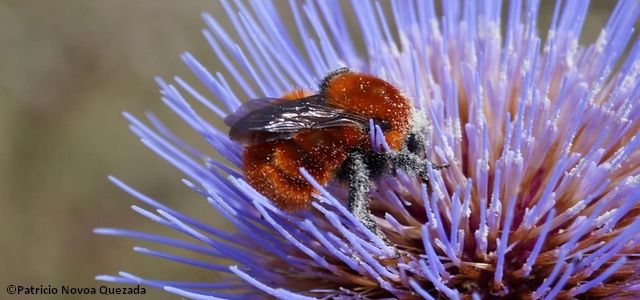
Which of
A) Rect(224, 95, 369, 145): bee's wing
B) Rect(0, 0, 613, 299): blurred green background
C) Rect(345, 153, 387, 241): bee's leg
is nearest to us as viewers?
Rect(224, 95, 369, 145): bee's wing

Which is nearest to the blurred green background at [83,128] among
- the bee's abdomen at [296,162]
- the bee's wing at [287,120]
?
the bee's abdomen at [296,162]

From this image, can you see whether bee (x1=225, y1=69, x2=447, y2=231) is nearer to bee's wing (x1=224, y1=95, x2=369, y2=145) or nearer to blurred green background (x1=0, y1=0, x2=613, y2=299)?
bee's wing (x1=224, y1=95, x2=369, y2=145)

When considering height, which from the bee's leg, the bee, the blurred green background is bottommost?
the bee's leg

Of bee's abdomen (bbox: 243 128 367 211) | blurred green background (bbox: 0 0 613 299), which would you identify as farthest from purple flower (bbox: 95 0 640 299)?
blurred green background (bbox: 0 0 613 299)

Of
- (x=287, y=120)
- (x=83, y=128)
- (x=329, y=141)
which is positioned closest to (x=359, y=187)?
(x=329, y=141)

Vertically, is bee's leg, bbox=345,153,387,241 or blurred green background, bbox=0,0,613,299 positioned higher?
blurred green background, bbox=0,0,613,299

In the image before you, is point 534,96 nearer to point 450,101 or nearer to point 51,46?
point 450,101

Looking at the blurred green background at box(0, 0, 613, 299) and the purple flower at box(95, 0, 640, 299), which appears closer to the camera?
the purple flower at box(95, 0, 640, 299)
